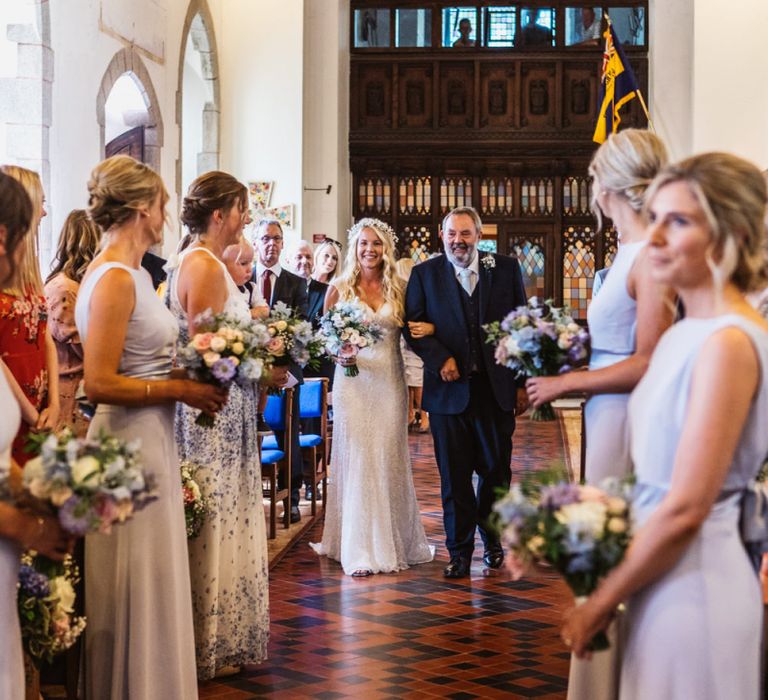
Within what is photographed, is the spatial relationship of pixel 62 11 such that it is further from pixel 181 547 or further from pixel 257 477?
pixel 181 547

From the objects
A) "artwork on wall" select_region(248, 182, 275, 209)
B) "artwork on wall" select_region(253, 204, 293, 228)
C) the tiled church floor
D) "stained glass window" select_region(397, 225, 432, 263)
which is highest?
"artwork on wall" select_region(248, 182, 275, 209)

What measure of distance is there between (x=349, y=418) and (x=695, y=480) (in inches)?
195

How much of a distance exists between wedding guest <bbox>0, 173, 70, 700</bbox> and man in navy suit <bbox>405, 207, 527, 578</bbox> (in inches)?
162

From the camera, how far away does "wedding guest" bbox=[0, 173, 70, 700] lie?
8.16ft

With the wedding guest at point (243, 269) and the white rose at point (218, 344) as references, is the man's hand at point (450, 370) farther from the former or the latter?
the white rose at point (218, 344)

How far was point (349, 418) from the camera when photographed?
6969 mm

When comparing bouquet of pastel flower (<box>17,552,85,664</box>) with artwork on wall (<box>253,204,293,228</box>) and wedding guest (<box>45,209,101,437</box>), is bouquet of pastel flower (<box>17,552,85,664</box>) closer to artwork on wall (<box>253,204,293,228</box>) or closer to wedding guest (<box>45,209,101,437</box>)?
wedding guest (<box>45,209,101,437</box>)

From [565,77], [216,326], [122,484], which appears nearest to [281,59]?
[565,77]

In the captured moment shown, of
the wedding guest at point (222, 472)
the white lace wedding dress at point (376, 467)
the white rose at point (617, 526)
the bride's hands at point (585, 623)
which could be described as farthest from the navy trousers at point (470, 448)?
the white rose at point (617, 526)

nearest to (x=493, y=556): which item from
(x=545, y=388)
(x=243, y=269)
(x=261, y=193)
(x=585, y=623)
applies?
(x=243, y=269)

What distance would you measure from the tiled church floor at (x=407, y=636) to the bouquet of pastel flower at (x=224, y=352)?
126cm

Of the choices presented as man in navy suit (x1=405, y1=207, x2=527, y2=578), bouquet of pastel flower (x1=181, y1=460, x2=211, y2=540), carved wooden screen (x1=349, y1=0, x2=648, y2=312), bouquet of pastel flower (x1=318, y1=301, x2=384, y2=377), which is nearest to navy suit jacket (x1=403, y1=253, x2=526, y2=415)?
man in navy suit (x1=405, y1=207, x2=527, y2=578)

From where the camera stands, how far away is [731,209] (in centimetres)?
212

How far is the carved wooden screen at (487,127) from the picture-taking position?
1620cm
